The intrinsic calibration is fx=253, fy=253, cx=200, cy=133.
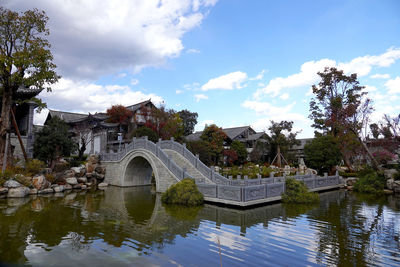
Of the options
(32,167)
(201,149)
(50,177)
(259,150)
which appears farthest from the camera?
(259,150)

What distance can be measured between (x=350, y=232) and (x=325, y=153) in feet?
52.4

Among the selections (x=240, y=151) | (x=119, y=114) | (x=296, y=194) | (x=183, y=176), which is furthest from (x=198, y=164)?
(x=119, y=114)

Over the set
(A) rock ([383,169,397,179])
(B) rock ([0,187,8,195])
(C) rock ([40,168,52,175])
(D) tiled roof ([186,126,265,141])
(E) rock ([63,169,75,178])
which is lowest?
(B) rock ([0,187,8,195])

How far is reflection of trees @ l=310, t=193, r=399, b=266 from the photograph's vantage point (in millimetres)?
5959

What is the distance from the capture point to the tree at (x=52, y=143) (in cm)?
1914

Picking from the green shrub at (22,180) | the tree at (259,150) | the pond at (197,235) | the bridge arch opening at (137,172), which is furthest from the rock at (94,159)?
the tree at (259,150)

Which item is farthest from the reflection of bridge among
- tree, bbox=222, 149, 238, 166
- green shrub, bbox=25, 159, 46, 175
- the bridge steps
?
tree, bbox=222, 149, 238, 166

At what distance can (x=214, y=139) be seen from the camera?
93.2 feet

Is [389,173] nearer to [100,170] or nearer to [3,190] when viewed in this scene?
[100,170]

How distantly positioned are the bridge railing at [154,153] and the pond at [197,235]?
270 centimetres

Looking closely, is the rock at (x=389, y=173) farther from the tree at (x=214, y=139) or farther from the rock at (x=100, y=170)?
the rock at (x=100, y=170)

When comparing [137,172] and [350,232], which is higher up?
[137,172]

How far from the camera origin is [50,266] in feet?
17.6

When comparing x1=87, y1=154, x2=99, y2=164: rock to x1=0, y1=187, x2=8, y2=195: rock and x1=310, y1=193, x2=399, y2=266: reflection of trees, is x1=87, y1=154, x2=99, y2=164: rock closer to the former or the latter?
x1=0, y1=187, x2=8, y2=195: rock
